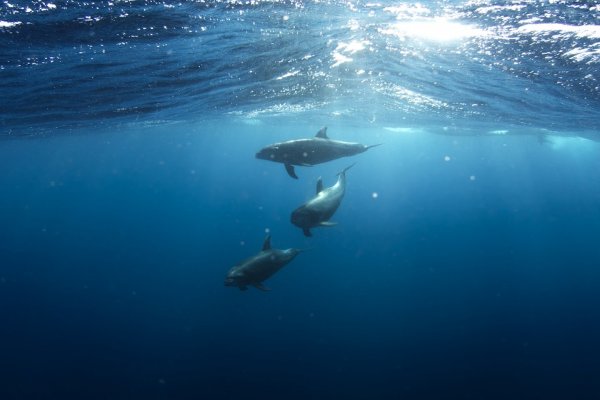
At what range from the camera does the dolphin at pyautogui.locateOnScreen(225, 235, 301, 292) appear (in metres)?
7.99

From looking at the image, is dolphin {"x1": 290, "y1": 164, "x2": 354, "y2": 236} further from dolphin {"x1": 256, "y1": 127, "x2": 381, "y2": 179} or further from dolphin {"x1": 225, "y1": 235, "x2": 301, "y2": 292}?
dolphin {"x1": 225, "y1": 235, "x2": 301, "y2": 292}

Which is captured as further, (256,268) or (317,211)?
(256,268)

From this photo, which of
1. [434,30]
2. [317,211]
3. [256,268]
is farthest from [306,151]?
[434,30]

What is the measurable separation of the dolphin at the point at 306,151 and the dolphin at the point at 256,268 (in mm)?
1898

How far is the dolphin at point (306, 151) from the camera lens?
7.66 metres

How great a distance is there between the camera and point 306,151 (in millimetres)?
7781

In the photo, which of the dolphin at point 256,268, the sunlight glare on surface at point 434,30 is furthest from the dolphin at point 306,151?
the sunlight glare on surface at point 434,30

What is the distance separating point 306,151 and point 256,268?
2.77 meters

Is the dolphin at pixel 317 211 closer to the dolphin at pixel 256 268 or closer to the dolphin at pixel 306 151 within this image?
the dolphin at pixel 306 151

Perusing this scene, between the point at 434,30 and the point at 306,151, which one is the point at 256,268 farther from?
the point at 434,30

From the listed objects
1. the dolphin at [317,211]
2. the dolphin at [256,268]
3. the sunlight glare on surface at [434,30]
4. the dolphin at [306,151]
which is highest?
the sunlight glare on surface at [434,30]

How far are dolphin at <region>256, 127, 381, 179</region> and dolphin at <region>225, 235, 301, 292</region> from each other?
6.23 feet

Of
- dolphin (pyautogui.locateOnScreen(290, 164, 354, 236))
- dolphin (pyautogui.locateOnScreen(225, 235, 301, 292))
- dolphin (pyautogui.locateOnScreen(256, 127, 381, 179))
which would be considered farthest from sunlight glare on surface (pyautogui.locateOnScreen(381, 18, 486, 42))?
dolphin (pyautogui.locateOnScreen(225, 235, 301, 292))

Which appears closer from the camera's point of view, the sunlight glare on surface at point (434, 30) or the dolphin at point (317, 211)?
the dolphin at point (317, 211)
